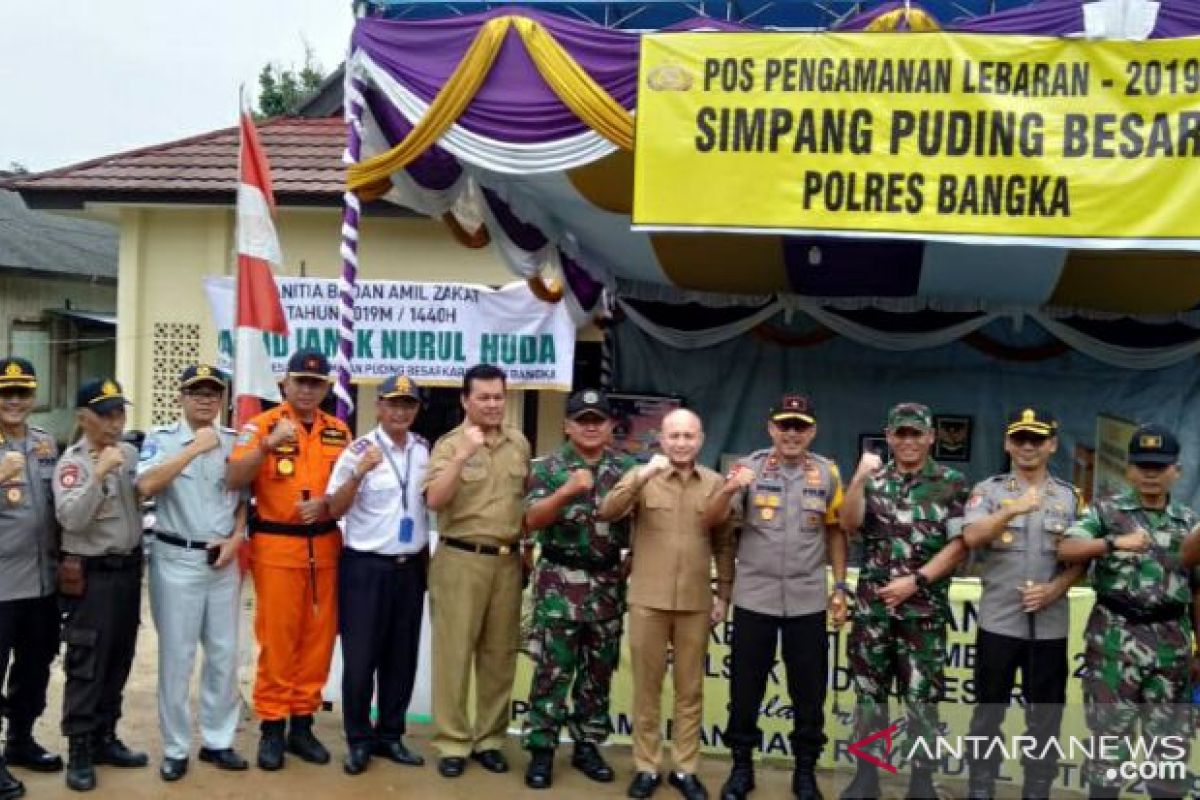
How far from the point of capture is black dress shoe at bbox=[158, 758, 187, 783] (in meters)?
4.21

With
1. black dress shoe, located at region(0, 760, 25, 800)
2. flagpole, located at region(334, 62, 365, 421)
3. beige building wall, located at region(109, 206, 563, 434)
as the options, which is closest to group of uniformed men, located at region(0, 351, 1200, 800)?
black dress shoe, located at region(0, 760, 25, 800)

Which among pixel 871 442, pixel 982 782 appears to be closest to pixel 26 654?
pixel 982 782

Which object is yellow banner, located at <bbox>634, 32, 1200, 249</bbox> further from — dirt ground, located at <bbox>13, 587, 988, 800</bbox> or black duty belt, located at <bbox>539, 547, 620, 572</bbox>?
dirt ground, located at <bbox>13, 587, 988, 800</bbox>

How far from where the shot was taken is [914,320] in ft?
26.9

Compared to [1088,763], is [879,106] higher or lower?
higher

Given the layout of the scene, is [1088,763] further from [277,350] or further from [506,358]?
[277,350]

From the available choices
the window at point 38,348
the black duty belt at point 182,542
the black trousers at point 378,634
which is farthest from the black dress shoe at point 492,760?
the window at point 38,348

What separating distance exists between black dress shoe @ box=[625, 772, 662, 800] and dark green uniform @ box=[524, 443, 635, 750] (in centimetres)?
29

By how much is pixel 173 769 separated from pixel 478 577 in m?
1.43

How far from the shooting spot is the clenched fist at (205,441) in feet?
13.2

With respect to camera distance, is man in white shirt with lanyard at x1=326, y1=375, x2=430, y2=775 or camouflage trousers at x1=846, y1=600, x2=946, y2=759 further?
man in white shirt with lanyard at x1=326, y1=375, x2=430, y2=775

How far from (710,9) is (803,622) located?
3.08m

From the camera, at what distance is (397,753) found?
177 inches

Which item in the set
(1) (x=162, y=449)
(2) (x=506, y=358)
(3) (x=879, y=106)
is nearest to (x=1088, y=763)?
(3) (x=879, y=106)
